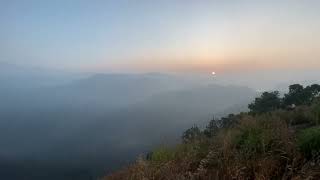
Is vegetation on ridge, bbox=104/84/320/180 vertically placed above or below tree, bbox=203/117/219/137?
above

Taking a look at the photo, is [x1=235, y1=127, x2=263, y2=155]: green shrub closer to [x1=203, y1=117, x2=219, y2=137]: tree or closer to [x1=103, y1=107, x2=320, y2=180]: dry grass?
[x1=103, y1=107, x2=320, y2=180]: dry grass

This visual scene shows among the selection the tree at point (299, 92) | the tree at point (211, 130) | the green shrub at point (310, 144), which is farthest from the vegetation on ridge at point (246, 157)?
the tree at point (299, 92)

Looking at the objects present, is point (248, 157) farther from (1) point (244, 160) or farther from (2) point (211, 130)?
(2) point (211, 130)

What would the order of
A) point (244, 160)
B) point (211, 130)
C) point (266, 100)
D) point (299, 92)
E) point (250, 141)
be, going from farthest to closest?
1. point (266, 100)
2. point (299, 92)
3. point (211, 130)
4. point (250, 141)
5. point (244, 160)

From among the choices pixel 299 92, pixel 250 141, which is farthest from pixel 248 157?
pixel 299 92

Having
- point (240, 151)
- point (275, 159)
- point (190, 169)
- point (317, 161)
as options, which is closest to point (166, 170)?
point (190, 169)

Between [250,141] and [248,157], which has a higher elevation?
[250,141]

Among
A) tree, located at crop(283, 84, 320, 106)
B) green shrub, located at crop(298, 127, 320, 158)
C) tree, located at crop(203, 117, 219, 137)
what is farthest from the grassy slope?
tree, located at crop(283, 84, 320, 106)

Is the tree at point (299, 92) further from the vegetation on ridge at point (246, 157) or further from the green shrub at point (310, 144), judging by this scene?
the green shrub at point (310, 144)

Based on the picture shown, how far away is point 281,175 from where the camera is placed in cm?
713

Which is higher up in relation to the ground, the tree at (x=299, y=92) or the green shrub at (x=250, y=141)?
the green shrub at (x=250, y=141)

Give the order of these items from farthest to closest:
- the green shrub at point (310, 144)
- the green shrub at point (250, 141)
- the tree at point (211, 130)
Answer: the tree at point (211, 130)
the green shrub at point (250, 141)
the green shrub at point (310, 144)

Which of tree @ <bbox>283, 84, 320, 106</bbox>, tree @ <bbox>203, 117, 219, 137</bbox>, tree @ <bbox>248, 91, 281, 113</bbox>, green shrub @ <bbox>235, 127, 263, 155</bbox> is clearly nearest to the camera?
green shrub @ <bbox>235, 127, 263, 155</bbox>

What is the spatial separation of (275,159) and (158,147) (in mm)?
3177
